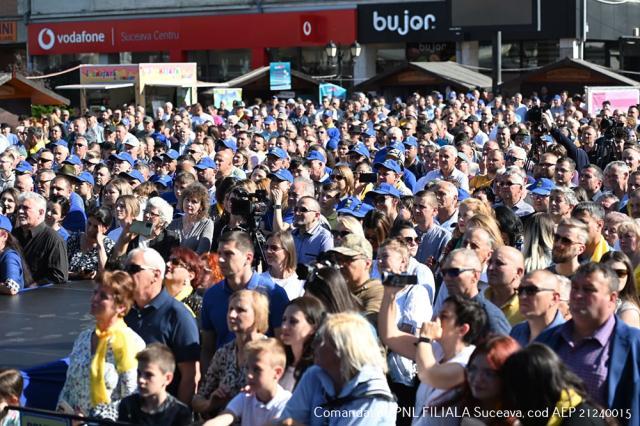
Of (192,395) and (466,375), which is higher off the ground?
(466,375)

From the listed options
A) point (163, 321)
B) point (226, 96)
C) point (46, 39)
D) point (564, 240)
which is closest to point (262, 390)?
point (163, 321)

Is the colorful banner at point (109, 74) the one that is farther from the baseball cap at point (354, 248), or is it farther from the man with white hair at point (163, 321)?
the man with white hair at point (163, 321)

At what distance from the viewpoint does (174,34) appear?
5203 cm

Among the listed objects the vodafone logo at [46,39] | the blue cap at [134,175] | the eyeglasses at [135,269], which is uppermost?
the vodafone logo at [46,39]

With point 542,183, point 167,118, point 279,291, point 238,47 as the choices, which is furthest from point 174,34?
point 279,291

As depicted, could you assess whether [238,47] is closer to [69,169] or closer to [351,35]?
[351,35]

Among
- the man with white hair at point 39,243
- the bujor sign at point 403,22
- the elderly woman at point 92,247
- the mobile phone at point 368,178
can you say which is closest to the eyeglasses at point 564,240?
the elderly woman at point 92,247

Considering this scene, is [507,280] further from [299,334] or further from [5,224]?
[5,224]

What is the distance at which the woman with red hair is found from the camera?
24.9 feet

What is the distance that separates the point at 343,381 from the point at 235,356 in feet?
3.25

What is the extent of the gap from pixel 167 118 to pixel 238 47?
81.1ft

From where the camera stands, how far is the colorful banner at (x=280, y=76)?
3622cm

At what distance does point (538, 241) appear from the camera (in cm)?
821

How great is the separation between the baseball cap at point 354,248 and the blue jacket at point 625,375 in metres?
2.14
